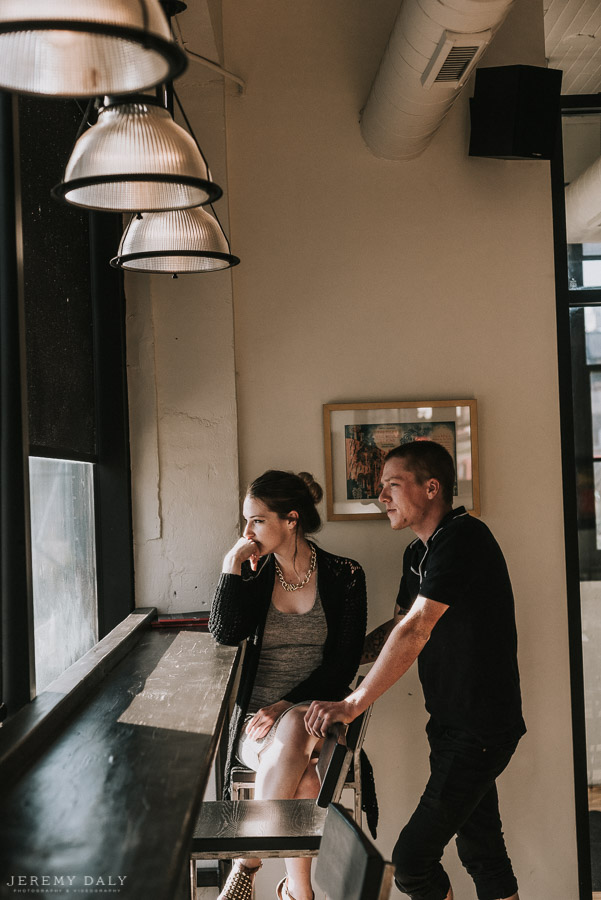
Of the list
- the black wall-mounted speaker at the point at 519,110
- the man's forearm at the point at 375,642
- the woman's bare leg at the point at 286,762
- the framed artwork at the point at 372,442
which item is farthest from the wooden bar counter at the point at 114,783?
the black wall-mounted speaker at the point at 519,110

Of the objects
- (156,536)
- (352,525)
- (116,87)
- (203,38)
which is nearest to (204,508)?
(156,536)

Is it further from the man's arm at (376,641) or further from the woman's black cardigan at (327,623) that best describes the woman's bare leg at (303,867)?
the man's arm at (376,641)

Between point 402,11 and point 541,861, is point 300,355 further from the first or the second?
point 541,861

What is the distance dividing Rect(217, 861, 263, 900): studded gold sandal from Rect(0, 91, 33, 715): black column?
2.83 ft

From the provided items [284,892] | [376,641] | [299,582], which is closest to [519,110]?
[299,582]

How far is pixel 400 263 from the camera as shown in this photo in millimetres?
3295

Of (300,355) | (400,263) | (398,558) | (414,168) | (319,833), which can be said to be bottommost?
(319,833)

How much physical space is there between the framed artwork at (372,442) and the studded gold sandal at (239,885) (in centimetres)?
134

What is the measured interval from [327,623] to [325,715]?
1.66ft

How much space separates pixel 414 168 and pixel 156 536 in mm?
1813

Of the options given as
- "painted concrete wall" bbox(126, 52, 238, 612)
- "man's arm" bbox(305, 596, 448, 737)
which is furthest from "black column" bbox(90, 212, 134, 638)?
"man's arm" bbox(305, 596, 448, 737)

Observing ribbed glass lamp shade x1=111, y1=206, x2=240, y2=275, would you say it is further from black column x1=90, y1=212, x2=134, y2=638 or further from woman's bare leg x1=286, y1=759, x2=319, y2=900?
woman's bare leg x1=286, y1=759, x2=319, y2=900

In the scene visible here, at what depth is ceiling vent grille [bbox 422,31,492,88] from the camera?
2350 millimetres

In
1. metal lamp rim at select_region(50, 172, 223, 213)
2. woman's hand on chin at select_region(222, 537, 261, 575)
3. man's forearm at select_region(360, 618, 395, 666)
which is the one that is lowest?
man's forearm at select_region(360, 618, 395, 666)
